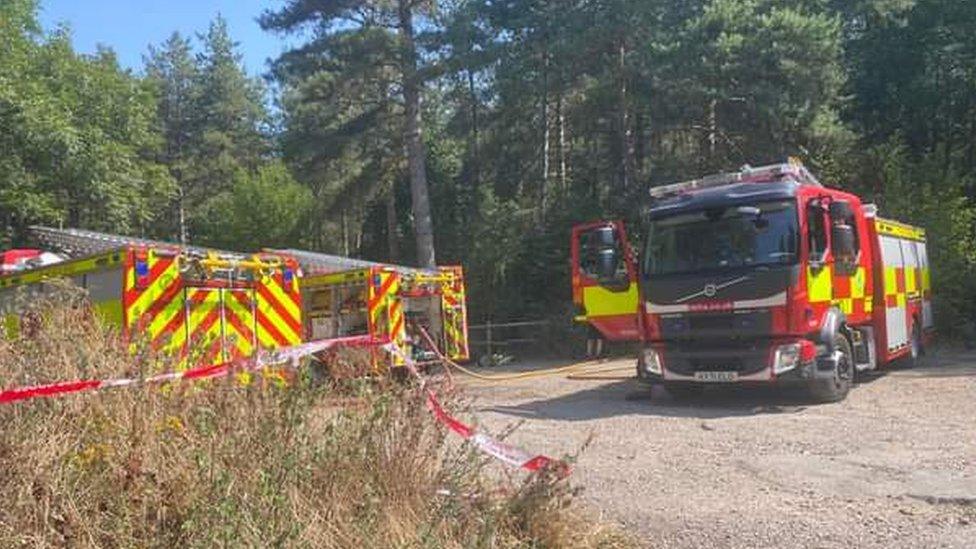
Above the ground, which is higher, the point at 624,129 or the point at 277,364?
the point at 624,129

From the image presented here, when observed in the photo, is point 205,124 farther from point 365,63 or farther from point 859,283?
point 859,283

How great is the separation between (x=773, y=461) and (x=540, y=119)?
25.5m

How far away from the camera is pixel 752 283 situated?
10000mm

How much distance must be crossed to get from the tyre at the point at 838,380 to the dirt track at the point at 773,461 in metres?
0.21

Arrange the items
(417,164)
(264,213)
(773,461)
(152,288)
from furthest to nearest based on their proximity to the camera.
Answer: (264,213) < (417,164) < (152,288) < (773,461)

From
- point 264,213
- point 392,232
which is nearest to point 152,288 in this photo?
point 392,232

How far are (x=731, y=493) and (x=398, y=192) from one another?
30626 mm

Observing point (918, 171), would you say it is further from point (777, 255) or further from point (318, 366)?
point (318, 366)

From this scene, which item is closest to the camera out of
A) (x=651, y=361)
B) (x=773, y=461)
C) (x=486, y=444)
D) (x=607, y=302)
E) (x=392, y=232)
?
(x=486, y=444)

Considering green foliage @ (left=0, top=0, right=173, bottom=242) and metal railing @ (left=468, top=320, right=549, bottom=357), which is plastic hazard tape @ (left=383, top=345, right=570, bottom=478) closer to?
metal railing @ (left=468, top=320, right=549, bottom=357)

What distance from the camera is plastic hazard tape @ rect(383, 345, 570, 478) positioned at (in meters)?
4.34

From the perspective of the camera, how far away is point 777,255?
32.7 ft

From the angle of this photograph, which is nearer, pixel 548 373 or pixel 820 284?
pixel 820 284

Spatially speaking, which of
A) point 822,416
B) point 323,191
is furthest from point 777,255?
point 323,191
